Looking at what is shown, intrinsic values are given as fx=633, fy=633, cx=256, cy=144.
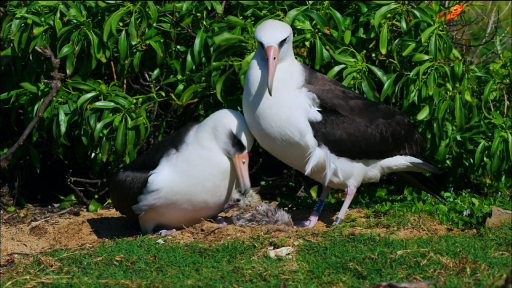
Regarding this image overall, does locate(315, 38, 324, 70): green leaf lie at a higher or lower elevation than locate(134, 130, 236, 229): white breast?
higher

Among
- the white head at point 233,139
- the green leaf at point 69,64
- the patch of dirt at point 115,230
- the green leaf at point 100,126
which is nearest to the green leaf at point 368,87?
the patch of dirt at point 115,230

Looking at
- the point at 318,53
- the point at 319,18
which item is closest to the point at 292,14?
the point at 319,18

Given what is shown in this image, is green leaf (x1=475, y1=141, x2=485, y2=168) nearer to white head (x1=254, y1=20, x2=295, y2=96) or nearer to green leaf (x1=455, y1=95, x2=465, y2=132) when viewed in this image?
green leaf (x1=455, y1=95, x2=465, y2=132)

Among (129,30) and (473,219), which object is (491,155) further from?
(129,30)

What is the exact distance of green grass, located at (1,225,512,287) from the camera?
167 inches

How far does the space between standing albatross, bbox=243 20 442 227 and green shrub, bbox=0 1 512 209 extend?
509 mm

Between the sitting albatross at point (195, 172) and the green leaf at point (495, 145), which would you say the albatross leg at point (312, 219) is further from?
the green leaf at point (495, 145)

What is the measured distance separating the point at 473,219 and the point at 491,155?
1411mm

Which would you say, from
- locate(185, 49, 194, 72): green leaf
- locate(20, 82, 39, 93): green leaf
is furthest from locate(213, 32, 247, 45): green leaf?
locate(20, 82, 39, 93): green leaf

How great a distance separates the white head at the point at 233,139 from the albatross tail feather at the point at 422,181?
1849 millimetres

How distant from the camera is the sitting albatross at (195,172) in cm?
568

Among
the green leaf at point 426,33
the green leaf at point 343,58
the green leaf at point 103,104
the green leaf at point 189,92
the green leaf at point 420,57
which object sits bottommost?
the green leaf at point 103,104

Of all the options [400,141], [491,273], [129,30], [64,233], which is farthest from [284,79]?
[64,233]

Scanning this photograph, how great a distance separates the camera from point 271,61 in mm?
5328
